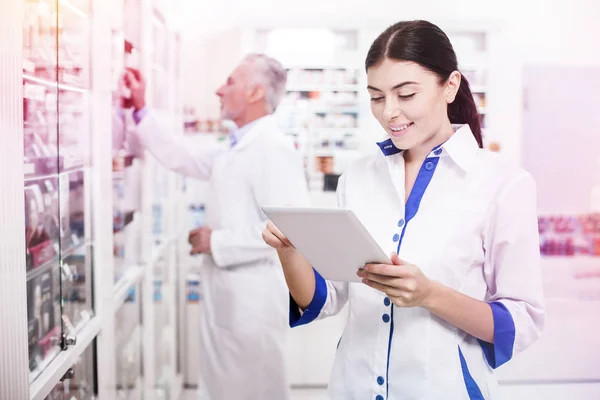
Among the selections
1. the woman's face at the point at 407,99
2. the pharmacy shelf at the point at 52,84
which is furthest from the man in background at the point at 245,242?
the woman's face at the point at 407,99

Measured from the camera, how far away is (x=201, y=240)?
3062 mm

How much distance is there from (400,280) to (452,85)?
0.57 m

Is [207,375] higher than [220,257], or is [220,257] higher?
[220,257]

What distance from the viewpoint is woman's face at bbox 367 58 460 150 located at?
5.77 feet

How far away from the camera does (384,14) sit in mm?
4125

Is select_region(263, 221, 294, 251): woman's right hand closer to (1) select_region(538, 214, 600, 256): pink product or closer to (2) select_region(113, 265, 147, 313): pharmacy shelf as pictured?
(2) select_region(113, 265, 147, 313): pharmacy shelf

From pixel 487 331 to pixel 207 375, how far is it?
1.78m

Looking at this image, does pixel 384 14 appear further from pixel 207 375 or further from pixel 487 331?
pixel 487 331

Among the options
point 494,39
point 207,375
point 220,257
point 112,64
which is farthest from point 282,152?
point 494,39

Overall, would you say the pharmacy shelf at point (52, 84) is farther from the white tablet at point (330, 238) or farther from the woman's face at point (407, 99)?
the woman's face at point (407, 99)

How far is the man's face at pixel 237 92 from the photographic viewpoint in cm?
314

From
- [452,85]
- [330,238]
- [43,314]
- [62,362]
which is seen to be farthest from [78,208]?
[452,85]

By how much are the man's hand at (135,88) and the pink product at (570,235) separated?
93.0 inches

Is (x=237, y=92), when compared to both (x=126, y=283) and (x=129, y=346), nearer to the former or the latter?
(x=126, y=283)
